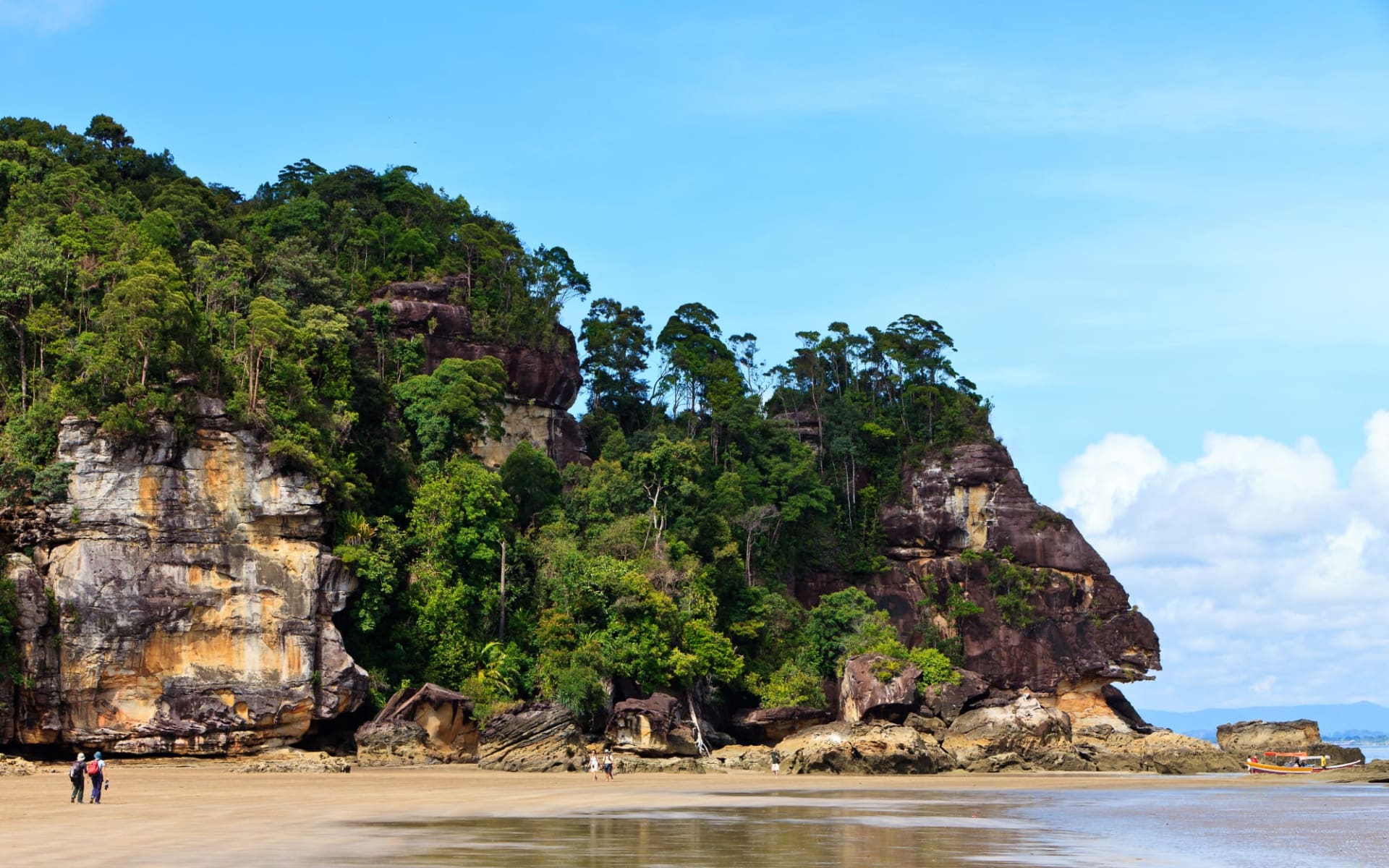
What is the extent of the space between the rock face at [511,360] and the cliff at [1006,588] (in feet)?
52.7

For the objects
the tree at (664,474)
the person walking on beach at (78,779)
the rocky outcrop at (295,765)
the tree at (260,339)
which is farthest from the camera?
the tree at (664,474)

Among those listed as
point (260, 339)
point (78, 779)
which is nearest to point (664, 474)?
point (260, 339)

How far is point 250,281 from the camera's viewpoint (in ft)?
174

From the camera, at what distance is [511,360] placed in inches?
2436

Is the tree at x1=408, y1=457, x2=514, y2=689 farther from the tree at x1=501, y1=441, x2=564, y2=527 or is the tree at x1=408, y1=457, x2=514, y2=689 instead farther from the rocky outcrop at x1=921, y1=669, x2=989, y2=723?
the rocky outcrop at x1=921, y1=669, x2=989, y2=723

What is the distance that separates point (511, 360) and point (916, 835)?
43.8 metres

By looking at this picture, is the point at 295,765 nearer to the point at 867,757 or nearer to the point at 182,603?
the point at 182,603

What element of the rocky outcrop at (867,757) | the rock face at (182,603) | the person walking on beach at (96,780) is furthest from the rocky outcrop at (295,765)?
the rocky outcrop at (867,757)

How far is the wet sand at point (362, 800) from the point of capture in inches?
716

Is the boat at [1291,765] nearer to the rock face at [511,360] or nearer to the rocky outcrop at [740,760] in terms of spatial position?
the rocky outcrop at [740,760]

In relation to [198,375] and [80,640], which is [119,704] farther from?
[198,375]

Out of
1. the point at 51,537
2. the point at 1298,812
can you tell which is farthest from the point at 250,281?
the point at 1298,812

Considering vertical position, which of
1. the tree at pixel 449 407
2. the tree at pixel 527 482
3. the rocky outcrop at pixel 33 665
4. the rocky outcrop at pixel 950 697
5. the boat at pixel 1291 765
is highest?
the tree at pixel 449 407

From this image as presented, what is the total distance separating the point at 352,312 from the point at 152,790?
28.8m
